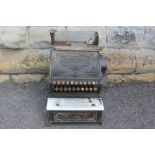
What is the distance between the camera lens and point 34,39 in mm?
A: 3232

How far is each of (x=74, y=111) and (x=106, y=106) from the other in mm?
455

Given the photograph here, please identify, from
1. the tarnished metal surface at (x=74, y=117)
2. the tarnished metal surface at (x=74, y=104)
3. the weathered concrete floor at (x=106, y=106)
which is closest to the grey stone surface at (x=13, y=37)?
the weathered concrete floor at (x=106, y=106)

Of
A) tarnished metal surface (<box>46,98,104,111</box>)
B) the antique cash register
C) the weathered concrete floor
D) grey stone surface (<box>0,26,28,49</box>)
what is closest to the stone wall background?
grey stone surface (<box>0,26,28,49</box>)

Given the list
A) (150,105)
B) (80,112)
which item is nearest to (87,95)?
(80,112)

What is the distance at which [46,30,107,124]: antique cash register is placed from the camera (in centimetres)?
270

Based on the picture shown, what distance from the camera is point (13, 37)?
10.5 ft

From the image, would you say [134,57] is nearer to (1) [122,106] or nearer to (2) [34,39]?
(1) [122,106]

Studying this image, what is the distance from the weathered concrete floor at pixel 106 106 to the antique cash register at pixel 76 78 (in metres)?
0.10

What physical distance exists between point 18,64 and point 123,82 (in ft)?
3.58

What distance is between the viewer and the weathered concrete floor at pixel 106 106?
272 cm

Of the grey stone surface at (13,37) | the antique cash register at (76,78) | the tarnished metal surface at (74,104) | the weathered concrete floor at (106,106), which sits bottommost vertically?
the weathered concrete floor at (106,106)

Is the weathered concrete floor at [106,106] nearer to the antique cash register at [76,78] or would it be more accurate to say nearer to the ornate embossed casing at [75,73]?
the antique cash register at [76,78]

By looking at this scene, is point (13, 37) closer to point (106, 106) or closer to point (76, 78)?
point (76, 78)

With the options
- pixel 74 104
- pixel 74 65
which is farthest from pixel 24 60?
pixel 74 104
